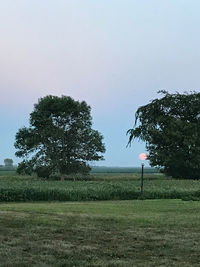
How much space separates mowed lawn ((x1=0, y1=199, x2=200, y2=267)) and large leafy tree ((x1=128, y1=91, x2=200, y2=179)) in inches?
1295

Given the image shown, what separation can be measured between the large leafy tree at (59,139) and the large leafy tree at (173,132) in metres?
5.31

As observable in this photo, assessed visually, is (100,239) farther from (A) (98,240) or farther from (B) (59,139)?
(B) (59,139)

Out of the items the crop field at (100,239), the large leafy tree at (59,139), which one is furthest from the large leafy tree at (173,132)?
the crop field at (100,239)

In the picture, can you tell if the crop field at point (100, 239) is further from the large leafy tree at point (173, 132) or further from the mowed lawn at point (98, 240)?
the large leafy tree at point (173, 132)

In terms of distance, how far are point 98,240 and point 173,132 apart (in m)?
36.7

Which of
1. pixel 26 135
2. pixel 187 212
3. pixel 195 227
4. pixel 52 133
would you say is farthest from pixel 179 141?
pixel 195 227

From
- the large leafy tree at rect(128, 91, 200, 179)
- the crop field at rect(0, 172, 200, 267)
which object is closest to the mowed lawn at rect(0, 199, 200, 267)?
the crop field at rect(0, 172, 200, 267)

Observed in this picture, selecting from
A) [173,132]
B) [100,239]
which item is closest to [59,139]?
[173,132]

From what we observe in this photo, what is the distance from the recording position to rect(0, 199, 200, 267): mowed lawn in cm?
645

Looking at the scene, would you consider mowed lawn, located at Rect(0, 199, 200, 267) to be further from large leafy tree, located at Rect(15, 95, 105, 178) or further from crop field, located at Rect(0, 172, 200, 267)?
large leafy tree, located at Rect(15, 95, 105, 178)

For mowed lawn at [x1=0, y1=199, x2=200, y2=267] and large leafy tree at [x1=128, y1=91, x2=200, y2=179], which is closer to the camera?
mowed lawn at [x1=0, y1=199, x2=200, y2=267]

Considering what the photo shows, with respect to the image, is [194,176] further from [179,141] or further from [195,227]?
[195,227]

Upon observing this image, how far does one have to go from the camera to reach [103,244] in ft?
25.6

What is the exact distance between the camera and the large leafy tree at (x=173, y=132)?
146 feet
